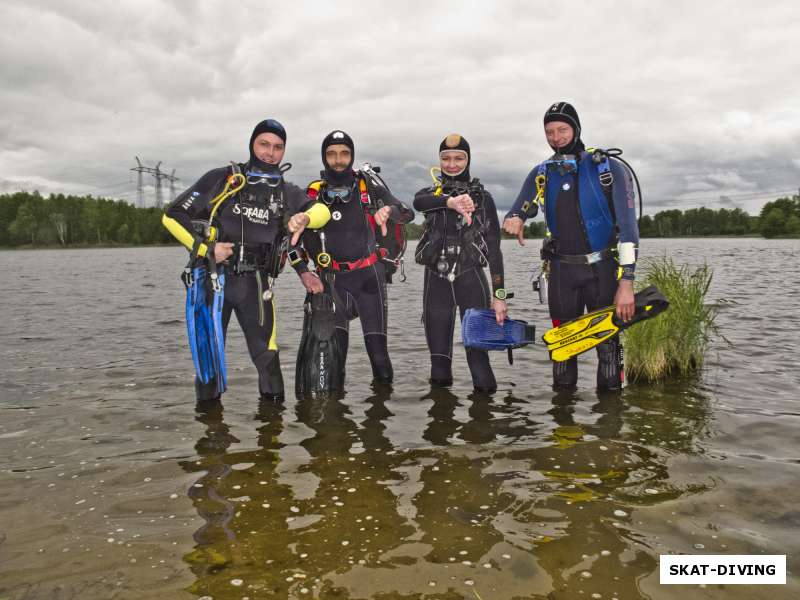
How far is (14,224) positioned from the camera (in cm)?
10119

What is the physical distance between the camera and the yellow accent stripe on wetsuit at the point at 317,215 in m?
5.96

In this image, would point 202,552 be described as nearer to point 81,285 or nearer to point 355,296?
point 355,296

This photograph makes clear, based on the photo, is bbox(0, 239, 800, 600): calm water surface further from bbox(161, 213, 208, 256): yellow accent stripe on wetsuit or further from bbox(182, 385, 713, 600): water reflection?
bbox(161, 213, 208, 256): yellow accent stripe on wetsuit

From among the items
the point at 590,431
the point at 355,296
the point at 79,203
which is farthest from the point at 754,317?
the point at 79,203

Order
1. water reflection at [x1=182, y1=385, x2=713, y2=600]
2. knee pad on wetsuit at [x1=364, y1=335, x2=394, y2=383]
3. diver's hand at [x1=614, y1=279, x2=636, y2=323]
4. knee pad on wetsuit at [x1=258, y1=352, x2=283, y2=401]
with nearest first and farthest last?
1. water reflection at [x1=182, y1=385, x2=713, y2=600]
2. diver's hand at [x1=614, y1=279, x2=636, y2=323]
3. knee pad on wetsuit at [x1=258, y1=352, x2=283, y2=401]
4. knee pad on wetsuit at [x1=364, y1=335, x2=394, y2=383]

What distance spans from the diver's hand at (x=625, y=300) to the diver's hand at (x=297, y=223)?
340 centimetres

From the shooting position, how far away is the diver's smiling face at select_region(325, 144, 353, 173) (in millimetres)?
6492

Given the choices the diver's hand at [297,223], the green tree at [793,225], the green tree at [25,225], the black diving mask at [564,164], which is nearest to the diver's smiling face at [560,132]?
the black diving mask at [564,164]

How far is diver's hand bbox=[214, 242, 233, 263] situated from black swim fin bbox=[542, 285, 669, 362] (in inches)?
145

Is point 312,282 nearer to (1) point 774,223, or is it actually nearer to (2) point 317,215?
(2) point 317,215

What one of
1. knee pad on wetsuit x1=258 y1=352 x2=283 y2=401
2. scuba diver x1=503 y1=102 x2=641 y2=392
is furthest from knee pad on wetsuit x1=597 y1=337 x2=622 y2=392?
knee pad on wetsuit x1=258 y1=352 x2=283 y2=401

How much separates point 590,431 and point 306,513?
3.06m

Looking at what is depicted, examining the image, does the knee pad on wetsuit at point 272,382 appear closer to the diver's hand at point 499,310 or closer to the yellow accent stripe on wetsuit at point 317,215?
the yellow accent stripe on wetsuit at point 317,215

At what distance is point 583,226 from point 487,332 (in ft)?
5.28
